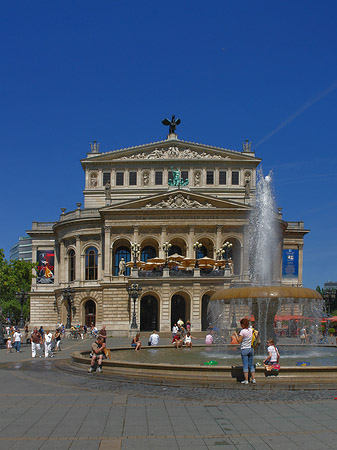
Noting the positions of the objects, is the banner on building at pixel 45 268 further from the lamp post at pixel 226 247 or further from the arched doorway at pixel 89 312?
the lamp post at pixel 226 247

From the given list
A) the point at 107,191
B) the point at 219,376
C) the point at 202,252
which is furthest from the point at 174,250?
the point at 219,376

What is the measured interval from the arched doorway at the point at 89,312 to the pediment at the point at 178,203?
11.2 m

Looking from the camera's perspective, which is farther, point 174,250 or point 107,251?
point 174,250

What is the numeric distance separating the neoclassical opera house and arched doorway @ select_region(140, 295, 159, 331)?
106 millimetres

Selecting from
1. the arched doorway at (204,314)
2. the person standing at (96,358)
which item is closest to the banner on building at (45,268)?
the arched doorway at (204,314)

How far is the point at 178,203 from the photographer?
5778 cm

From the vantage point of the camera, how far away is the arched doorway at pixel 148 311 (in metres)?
57.0

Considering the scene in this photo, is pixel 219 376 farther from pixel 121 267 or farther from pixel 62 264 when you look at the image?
pixel 62 264

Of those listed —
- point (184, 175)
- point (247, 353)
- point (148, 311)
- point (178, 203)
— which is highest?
point (184, 175)

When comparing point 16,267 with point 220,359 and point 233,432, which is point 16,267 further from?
point 233,432

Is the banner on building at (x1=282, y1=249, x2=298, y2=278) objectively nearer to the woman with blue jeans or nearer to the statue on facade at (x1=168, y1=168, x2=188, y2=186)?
the statue on facade at (x1=168, y1=168, x2=188, y2=186)

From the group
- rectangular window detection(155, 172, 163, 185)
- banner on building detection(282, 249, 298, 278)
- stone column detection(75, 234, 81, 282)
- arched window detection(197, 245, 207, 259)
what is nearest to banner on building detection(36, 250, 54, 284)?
stone column detection(75, 234, 81, 282)

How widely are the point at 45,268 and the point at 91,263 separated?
353 inches

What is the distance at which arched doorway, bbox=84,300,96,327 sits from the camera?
61.1 meters
